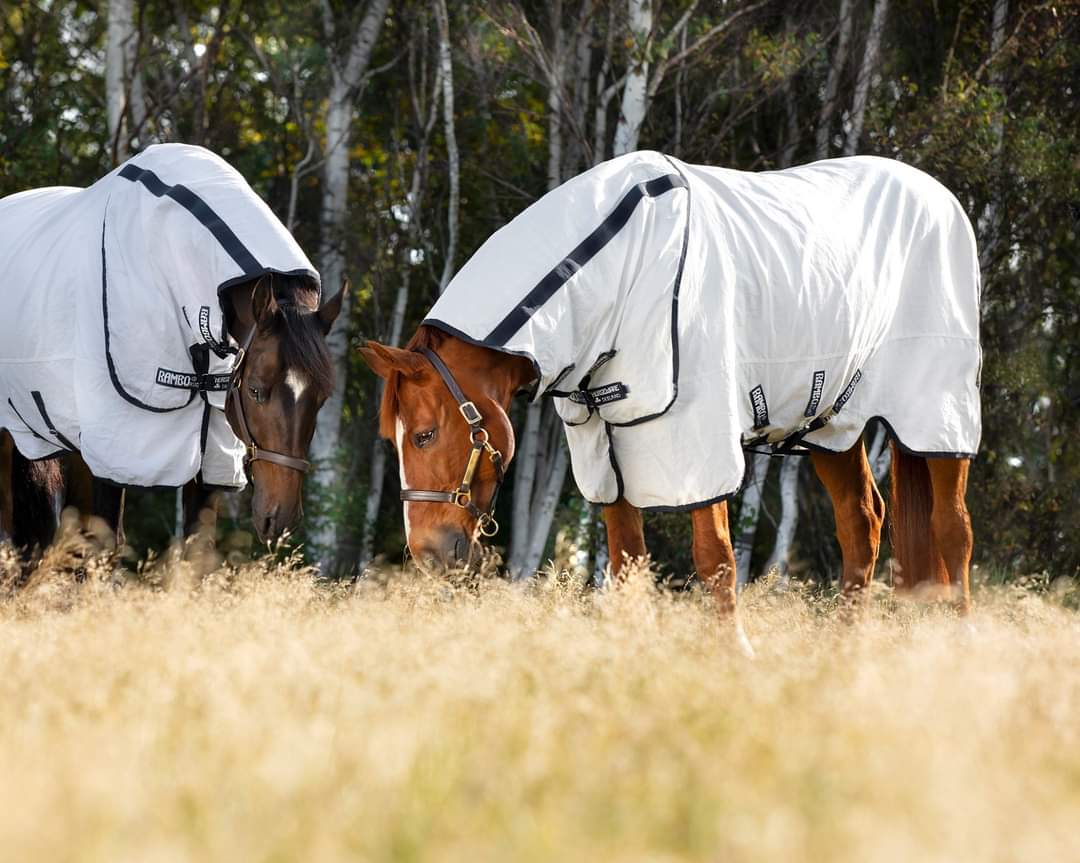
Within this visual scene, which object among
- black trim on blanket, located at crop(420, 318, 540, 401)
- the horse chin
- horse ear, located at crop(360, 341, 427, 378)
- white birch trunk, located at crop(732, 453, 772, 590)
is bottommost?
white birch trunk, located at crop(732, 453, 772, 590)

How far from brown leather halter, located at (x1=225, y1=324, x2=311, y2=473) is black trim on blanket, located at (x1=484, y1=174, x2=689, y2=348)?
121cm

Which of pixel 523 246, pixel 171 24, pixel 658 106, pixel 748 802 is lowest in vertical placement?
pixel 748 802

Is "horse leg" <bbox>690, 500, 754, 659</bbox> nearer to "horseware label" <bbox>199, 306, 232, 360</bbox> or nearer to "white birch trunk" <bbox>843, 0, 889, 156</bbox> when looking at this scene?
"horseware label" <bbox>199, 306, 232, 360</bbox>

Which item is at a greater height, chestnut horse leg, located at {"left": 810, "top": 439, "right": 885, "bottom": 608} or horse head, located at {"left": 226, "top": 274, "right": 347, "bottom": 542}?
horse head, located at {"left": 226, "top": 274, "right": 347, "bottom": 542}

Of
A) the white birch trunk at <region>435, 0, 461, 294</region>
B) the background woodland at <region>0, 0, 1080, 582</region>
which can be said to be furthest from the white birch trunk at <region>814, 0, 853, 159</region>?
the white birch trunk at <region>435, 0, 461, 294</region>

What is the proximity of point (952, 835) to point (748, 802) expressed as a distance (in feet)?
1.20

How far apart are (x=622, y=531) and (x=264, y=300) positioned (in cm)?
174

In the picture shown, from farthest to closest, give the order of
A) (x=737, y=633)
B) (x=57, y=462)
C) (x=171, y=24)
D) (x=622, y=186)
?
(x=171, y=24) < (x=57, y=462) < (x=622, y=186) < (x=737, y=633)

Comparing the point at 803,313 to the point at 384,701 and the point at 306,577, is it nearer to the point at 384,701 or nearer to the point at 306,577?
the point at 306,577

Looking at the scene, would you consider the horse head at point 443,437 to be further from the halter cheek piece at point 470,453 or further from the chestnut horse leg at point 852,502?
the chestnut horse leg at point 852,502

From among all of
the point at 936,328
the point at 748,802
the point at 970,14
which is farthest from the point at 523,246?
the point at 970,14

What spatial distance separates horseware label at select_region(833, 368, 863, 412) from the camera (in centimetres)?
538

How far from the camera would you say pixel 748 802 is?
2.27 metres

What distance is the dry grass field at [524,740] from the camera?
6.74 ft
